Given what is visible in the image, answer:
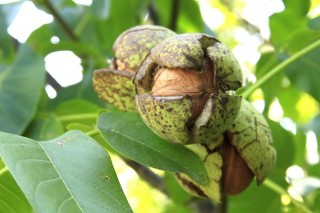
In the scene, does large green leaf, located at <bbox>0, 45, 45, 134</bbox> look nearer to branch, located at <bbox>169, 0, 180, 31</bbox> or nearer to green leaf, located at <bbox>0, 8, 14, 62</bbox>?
green leaf, located at <bbox>0, 8, 14, 62</bbox>

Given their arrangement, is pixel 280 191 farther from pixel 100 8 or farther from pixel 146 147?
pixel 100 8

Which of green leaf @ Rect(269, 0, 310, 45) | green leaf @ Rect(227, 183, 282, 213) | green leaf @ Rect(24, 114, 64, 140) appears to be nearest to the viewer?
green leaf @ Rect(24, 114, 64, 140)

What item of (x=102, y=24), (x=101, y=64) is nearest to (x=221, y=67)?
(x=101, y=64)

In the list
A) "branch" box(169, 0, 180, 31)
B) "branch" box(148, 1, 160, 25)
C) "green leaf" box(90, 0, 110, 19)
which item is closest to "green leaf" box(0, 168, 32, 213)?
"green leaf" box(90, 0, 110, 19)

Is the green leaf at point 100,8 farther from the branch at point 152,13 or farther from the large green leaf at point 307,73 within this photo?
the large green leaf at point 307,73

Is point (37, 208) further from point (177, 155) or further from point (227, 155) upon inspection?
point (227, 155)
